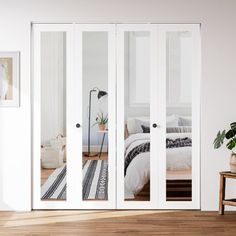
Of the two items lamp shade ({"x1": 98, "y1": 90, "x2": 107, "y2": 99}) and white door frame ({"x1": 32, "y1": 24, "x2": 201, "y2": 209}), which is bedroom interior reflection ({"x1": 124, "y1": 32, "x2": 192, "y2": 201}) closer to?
white door frame ({"x1": 32, "y1": 24, "x2": 201, "y2": 209})

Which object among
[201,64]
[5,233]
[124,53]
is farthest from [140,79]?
[5,233]

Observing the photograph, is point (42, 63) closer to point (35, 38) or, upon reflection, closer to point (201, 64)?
point (35, 38)

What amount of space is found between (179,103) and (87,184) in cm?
136

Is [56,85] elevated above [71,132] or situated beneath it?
elevated above

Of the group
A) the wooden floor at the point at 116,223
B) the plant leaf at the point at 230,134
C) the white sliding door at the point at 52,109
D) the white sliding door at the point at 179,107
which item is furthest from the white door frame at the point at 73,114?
the plant leaf at the point at 230,134

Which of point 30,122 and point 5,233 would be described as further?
point 30,122

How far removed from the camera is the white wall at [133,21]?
4586 millimetres

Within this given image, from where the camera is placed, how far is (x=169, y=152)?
468cm

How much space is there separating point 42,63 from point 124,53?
0.91 m

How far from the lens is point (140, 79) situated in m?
4.68

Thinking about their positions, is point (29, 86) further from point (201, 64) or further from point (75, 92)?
point (201, 64)

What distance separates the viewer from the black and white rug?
4.70 meters

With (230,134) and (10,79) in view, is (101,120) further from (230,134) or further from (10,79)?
(230,134)

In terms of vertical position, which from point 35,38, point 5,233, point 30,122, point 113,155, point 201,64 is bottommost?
point 5,233
